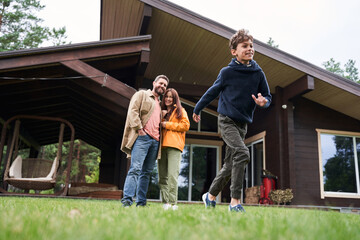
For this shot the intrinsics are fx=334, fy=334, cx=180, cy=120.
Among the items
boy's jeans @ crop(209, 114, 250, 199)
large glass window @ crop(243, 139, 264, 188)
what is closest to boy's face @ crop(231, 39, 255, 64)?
boy's jeans @ crop(209, 114, 250, 199)

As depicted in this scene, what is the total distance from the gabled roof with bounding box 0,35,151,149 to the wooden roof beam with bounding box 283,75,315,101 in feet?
13.3

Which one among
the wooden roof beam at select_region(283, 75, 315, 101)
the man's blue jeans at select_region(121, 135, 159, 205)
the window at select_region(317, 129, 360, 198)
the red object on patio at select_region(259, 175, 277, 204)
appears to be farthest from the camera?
the window at select_region(317, 129, 360, 198)

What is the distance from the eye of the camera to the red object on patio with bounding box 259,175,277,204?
28.8ft

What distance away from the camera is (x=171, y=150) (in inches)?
154

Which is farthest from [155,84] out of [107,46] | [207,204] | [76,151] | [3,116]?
[76,151]

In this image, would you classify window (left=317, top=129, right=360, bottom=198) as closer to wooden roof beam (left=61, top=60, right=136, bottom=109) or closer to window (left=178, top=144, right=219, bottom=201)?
window (left=178, top=144, right=219, bottom=201)

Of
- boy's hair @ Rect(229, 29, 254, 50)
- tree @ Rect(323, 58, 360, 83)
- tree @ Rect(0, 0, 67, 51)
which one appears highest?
tree @ Rect(323, 58, 360, 83)

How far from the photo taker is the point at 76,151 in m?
28.7

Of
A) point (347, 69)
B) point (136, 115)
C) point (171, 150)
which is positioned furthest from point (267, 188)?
point (347, 69)

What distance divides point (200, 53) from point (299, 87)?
280 centimetres

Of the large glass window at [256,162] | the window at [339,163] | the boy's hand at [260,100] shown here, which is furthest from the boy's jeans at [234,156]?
the large glass window at [256,162]

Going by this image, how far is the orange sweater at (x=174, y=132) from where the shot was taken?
3.91 meters

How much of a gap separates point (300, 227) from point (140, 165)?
2.36m

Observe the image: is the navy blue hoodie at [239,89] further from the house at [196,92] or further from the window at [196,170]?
the window at [196,170]
